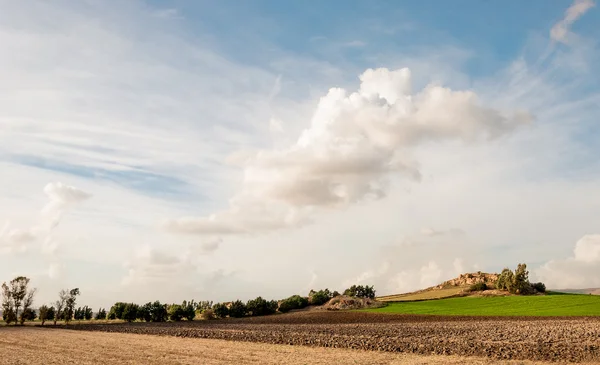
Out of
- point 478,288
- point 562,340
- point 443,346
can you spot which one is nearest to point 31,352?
point 443,346

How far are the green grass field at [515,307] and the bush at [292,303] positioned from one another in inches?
977

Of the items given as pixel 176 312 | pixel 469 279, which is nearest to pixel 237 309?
pixel 176 312

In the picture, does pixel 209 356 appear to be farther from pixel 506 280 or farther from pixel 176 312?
pixel 506 280

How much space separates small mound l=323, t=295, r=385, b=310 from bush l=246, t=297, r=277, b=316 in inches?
590

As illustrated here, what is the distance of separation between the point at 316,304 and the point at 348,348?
9832cm

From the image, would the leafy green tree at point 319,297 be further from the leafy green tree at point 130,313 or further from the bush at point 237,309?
the leafy green tree at point 130,313

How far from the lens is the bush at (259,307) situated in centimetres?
12414

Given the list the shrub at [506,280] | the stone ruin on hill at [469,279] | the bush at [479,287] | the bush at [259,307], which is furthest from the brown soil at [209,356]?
the stone ruin on hill at [469,279]

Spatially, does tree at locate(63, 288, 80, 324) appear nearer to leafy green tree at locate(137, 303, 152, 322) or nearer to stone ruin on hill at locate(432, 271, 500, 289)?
leafy green tree at locate(137, 303, 152, 322)

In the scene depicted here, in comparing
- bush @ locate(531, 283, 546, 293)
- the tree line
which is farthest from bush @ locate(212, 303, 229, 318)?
bush @ locate(531, 283, 546, 293)

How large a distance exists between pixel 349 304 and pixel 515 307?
42.2m

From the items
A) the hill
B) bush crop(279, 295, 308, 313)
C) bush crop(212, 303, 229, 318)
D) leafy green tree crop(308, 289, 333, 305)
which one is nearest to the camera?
bush crop(212, 303, 229, 318)

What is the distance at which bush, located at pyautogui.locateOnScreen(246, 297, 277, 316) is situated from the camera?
124144 mm

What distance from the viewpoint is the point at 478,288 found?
492ft
